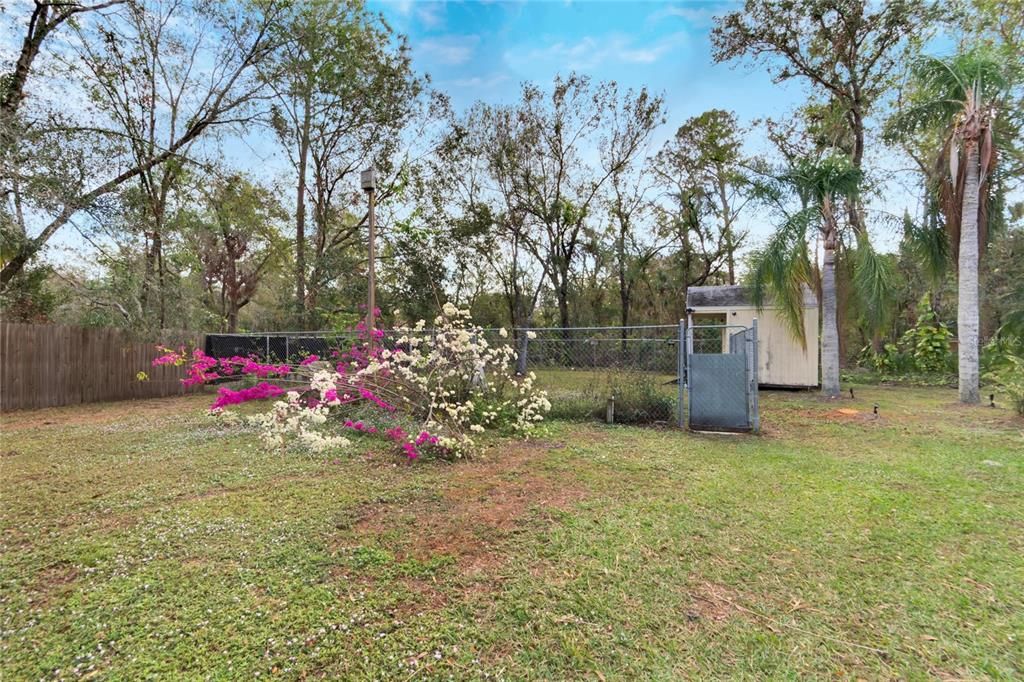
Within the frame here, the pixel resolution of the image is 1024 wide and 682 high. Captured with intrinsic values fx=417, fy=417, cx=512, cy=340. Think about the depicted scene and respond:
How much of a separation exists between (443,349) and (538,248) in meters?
12.0

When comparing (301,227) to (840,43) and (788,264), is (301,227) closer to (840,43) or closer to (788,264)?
(788,264)

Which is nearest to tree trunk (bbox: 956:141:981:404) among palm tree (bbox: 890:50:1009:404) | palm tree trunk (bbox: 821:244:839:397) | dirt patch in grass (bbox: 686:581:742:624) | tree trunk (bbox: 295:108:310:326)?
palm tree (bbox: 890:50:1009:404)

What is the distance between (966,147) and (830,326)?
344 centimetres

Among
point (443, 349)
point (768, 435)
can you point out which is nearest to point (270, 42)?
point (443, 349)

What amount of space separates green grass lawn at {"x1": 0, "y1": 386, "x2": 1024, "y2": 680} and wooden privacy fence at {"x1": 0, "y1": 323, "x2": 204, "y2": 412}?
4.51 m

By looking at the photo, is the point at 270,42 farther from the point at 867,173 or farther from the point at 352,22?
the point at 867,173

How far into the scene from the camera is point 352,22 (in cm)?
1105

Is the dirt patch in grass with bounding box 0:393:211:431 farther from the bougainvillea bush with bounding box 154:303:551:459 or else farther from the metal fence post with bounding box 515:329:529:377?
the metal fence post with bounding box 515:329:529:377

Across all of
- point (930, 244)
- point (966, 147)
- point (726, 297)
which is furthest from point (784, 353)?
point (966, 147)

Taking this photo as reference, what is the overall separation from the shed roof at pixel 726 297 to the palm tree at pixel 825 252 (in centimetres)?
120

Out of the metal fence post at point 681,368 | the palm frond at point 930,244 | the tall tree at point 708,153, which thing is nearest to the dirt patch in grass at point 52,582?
the metal fence post at point 681,368

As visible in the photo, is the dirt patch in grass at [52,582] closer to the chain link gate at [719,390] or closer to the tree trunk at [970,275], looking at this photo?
the chain link gate at [719,390]

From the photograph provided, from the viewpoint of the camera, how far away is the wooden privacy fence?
6926mm

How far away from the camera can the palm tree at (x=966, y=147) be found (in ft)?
22.0
